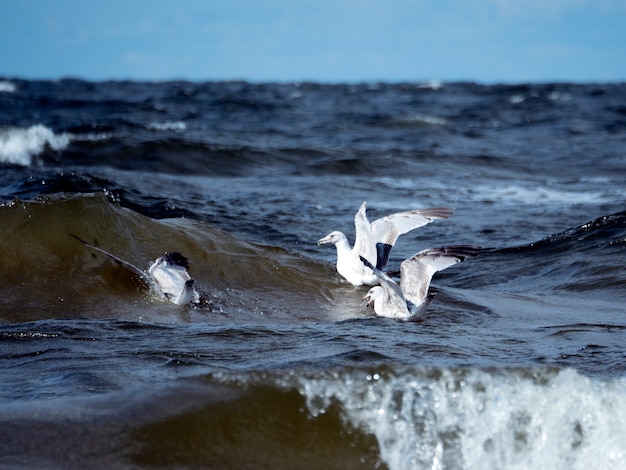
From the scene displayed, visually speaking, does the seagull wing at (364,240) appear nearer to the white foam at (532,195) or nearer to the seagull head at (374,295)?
the seagull head at (374,295)

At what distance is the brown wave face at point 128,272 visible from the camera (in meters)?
6.93

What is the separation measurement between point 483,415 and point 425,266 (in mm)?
3106

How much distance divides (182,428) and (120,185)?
8534mm

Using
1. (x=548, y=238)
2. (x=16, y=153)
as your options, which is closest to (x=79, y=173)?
(x=16, y=153)

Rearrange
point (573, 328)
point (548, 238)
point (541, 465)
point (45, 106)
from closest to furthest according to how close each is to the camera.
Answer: point (541, 465) → point (573, 328) → point (548, 238) → point (45, 106)

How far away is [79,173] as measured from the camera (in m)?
12.6

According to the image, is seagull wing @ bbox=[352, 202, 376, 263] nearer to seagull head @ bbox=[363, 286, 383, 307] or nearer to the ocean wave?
seagull head @ bbox=[363, 286, 383, 307]

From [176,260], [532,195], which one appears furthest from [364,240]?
[532,195]

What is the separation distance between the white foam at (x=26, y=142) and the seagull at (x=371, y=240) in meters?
8.27

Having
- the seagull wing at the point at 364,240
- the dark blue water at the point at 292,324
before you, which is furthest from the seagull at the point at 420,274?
the seagull wing at the point at 364,240

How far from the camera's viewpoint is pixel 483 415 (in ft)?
13.9

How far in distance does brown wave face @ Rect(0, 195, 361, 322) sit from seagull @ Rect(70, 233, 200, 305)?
68 millimetres

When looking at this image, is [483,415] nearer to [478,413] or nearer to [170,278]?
[478,413]

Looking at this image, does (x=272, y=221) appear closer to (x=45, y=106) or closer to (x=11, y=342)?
(x=11, y=342)
